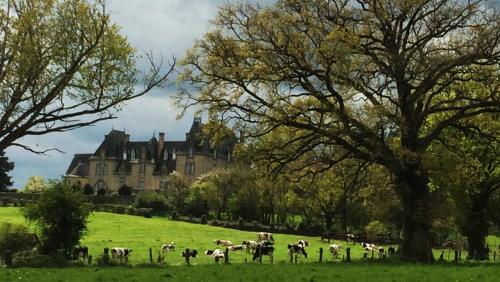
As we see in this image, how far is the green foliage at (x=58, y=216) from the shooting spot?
94.7 feet

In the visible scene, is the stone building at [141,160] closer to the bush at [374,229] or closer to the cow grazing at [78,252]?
the bush at [374,229]

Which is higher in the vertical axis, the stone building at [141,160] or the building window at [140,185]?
the stone building at [141,160]

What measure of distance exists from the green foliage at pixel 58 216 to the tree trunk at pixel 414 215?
15.6 metres

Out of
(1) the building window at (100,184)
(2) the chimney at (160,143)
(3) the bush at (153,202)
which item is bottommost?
(3) the bush at (153,202)

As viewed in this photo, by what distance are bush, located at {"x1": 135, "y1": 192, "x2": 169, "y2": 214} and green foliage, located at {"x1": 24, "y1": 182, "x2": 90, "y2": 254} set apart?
5633cm

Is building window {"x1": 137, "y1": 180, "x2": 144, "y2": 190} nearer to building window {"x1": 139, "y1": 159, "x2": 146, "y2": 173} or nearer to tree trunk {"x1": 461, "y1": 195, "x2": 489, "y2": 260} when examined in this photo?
building window {"x1": 139, "y1": 159, "x2": 146, "y2": 173}

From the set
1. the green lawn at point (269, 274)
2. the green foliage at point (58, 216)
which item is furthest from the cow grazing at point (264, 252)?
the green foliage at point (58, 216)

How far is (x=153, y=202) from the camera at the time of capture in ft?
284

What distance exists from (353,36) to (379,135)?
17.8 ft

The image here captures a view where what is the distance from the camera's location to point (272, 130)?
30.8 m

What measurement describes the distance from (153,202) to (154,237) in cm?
3651

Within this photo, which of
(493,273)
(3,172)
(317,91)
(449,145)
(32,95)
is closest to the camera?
(32,95)

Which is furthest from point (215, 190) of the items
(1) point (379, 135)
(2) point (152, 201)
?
(1) point (379, 135)

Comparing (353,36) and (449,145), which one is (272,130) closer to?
(353,36)
